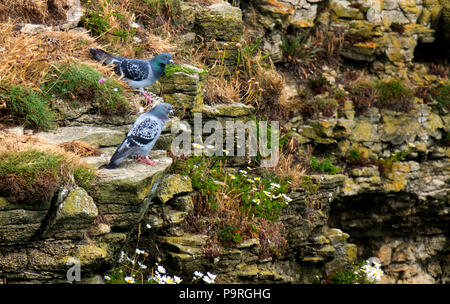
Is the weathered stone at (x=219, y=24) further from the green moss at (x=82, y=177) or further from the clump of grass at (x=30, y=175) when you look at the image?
the clump of grass at (x=30, y=175)

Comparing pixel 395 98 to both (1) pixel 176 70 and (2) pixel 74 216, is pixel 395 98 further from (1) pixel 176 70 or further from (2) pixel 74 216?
(2) pixel 74 216

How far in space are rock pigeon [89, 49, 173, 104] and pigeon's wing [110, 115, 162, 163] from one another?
1.30 metres

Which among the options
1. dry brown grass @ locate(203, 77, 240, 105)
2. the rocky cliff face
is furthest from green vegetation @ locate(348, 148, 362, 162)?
dry brown grass @ locate(203, 77, 240, 105)

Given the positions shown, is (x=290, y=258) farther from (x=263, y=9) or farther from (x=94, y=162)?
(x=263, y=9)

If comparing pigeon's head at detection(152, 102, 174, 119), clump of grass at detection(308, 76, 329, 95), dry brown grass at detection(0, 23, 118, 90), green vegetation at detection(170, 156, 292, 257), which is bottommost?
green vegetation at detection(170, 156, 292, 257)

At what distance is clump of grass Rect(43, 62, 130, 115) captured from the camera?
715cm

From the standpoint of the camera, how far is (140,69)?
7.73 m

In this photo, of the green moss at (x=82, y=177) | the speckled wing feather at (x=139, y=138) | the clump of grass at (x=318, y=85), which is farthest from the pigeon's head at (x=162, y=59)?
the clump of grass at (x=318, y=85)

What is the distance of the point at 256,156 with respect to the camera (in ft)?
31.2

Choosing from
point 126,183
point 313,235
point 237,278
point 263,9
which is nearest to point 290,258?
point 313,235

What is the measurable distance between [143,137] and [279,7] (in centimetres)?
644

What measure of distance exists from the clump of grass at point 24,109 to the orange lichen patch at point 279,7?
6.48 m

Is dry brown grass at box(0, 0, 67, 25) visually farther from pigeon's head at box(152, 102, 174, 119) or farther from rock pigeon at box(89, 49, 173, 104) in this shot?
pigeon's head at box(152, 102, 174, 119)

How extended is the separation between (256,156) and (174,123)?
2182 mm
